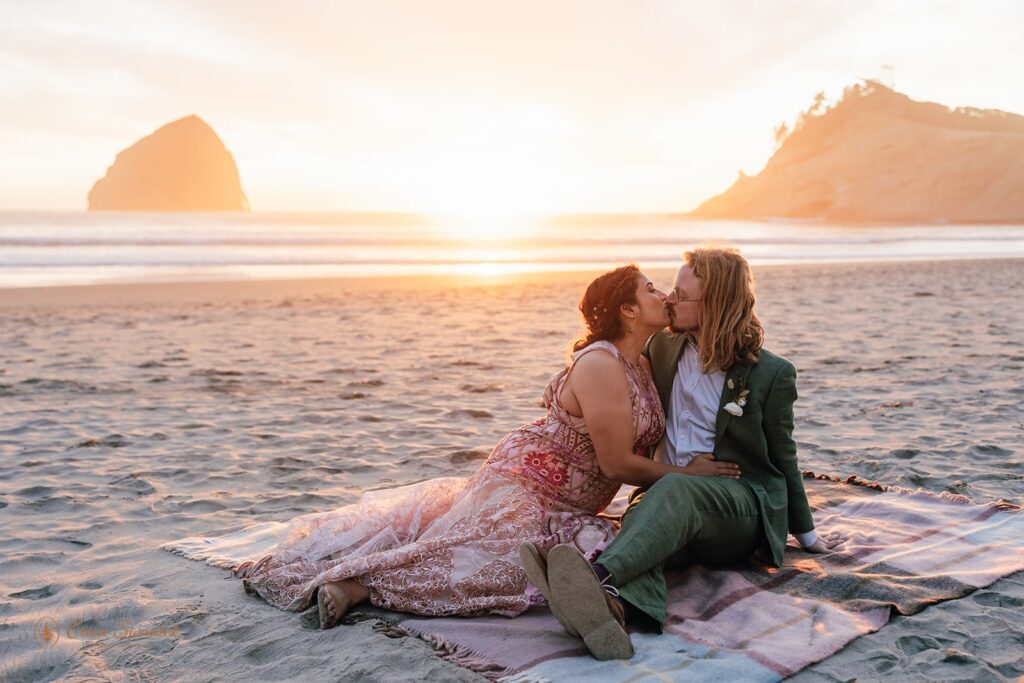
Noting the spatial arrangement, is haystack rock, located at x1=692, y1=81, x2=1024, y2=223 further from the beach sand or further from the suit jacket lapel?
the suit jacket lapel

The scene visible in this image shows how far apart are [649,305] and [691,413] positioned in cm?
59

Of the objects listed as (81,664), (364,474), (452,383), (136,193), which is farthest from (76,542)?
(136,193)

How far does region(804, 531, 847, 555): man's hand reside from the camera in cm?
385

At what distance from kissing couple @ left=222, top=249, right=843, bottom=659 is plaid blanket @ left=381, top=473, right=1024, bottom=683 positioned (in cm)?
14

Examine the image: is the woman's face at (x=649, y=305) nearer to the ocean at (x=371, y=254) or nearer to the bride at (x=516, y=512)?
the bride at (x=516, y=512)

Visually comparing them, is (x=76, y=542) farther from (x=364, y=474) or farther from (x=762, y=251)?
(x=762, y=251)

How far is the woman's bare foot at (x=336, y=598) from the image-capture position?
3295 mm

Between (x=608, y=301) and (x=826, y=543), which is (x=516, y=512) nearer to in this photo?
(x=608, y=301)

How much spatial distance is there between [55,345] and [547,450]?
835 cm

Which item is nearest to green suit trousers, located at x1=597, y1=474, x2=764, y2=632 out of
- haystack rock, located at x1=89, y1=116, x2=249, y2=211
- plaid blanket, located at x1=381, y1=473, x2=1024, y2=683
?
plaid blanket, located at x1=381, y1=473, x2=1024, y2=683

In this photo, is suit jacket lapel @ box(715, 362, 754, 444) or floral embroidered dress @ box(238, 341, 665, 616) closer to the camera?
floral embroidered dress @ box(238, 341, 665, 616)

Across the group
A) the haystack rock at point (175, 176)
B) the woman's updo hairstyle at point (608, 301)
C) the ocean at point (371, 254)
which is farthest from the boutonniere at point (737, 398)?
the haystack rock at point (175, 176)

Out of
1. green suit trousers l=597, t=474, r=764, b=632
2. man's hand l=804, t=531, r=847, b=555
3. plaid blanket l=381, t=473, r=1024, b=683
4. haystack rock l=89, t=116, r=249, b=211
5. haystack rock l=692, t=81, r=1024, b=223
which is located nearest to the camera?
Answer: plaid blanket l=381, t=473, r=1024, b=683

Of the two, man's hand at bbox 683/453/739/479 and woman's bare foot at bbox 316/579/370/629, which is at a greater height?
man's hand at bbox 683/453/739/479
